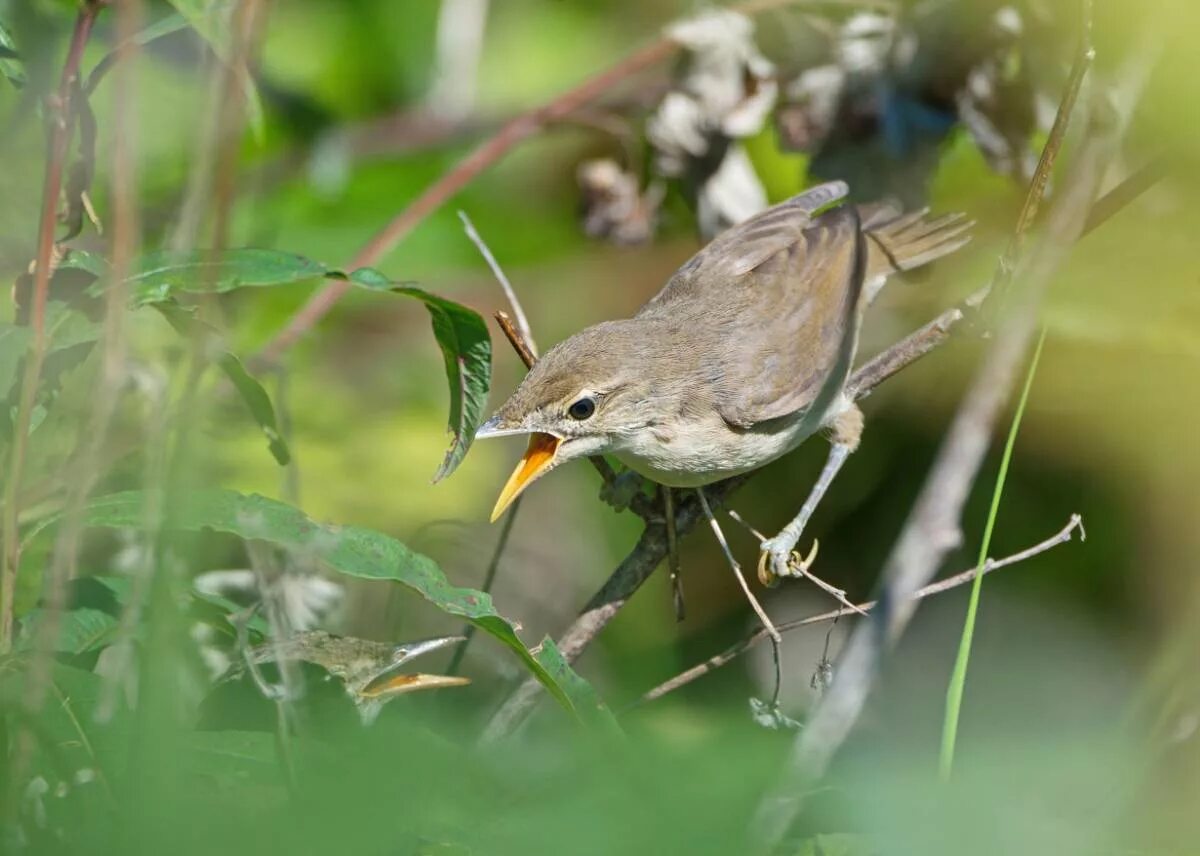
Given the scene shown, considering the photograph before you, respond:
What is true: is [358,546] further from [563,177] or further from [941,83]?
[563,177]

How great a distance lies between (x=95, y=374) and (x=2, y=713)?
26.9 inches

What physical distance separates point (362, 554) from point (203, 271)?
0.45m

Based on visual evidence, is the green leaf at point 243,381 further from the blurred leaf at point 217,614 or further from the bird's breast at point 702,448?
the bird's breast at point 702,448

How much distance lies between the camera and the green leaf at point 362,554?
184 centimetres

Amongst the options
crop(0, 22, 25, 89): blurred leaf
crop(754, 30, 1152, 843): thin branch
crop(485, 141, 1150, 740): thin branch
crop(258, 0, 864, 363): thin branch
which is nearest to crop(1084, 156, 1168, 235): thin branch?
crop(485, 141, 1150, 740): thin branch

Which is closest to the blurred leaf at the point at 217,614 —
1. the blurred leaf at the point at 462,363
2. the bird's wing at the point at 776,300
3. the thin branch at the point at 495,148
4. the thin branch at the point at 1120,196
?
the blurred leaf at the point at 462,363

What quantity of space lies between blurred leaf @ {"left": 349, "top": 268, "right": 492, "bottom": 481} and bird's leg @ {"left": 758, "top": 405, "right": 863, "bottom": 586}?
2.86 feet

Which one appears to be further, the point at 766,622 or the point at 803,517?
the point at 803,517

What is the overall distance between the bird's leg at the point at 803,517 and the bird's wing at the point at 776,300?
5.0 inches

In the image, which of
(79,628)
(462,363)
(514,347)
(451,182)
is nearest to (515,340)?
(514,347)

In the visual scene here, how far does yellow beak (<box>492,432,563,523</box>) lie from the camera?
2.70 meters

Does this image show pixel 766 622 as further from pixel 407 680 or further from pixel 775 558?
pixel 775 558

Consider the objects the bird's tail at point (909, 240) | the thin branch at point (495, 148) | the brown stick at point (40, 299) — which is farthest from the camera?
the bird's tail at point (909, 240)

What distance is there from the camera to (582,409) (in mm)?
2871
